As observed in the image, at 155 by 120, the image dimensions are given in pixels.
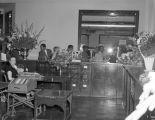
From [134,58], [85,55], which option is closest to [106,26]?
[85,55]

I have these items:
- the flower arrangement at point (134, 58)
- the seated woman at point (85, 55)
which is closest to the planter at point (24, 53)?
the seated woman at point (85, 55)

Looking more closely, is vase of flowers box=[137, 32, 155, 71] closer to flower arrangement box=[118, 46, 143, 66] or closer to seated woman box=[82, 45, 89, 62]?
flower arrangement box=[118, 46, 143, 66]

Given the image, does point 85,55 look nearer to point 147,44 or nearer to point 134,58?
point 134,58

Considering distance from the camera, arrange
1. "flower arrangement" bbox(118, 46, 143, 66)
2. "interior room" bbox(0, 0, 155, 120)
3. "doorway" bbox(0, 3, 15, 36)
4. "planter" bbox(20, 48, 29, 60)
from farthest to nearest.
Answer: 1. "doorway" bbox(0, 3, 15, 36)
2. "planter" bbox(20, 48, 29, 60)
3. "flower arrangement" bbox(118, 46, 143, 66)
4. "interior room" bbox(0, 0, 155, 120)

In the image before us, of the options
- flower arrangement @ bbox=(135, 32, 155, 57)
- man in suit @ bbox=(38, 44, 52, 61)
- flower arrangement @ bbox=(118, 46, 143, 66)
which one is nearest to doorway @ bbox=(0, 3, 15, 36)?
man in suit @ bbox=(38, 44, 52, 61)

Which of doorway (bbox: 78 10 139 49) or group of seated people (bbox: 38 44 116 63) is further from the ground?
doorway (bbox: 78 10 139 49)

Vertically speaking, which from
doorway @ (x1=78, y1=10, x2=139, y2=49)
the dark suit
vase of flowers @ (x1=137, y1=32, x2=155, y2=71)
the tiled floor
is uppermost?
doorway @ (x1=78, y1=10, x2=139, y2=49)

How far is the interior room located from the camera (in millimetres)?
4805

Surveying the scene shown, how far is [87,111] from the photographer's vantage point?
5.68 m

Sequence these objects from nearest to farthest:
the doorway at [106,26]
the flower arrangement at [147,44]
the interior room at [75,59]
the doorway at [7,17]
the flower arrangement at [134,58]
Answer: the flower arrangement at [147,44] < the interior room at [75,59] < the flower arrangement at [134,58] < the doorway at [106,26] < the doorway at [7,17]

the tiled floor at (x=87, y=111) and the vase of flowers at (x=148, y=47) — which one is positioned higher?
the vase of flowers at (x=148, y=47)

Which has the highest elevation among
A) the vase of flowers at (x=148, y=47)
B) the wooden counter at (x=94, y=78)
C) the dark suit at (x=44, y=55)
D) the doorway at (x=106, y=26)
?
the doorway at (x=106, y=26)

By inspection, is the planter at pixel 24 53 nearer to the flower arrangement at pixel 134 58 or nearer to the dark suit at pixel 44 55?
the dark suit at pixel 44 55

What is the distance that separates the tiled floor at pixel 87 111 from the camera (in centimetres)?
517
